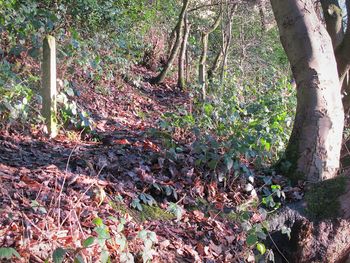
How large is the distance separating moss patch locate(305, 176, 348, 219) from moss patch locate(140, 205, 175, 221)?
127cm

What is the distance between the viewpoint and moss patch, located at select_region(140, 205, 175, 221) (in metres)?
3.51

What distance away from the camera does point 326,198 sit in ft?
13.0

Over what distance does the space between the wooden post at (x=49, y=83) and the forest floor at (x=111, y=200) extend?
24 cm

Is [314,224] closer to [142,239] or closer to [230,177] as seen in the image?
[230,177]

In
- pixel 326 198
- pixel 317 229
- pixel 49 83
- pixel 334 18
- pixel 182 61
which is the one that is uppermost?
pixel 334 18

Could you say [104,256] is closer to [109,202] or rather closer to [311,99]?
[109,202]

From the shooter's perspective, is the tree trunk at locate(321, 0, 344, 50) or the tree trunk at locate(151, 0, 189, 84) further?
the tree trunk at locate(151, 0, 189, 84)

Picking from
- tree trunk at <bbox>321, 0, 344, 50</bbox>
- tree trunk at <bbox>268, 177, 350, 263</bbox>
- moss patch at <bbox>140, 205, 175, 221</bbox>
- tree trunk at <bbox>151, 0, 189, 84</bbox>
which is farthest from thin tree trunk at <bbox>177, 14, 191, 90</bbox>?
moss patch at <bbox>140, 205, 175, 221</bbox>

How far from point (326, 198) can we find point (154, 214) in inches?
61.6

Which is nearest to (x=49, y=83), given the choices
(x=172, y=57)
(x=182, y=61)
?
(x=182, y=61)

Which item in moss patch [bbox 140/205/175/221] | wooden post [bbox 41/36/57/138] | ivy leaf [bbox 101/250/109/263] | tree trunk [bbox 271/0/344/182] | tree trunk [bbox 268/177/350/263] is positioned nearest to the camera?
ivy leaf [bbox 101/250/109/263]

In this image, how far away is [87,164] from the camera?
12.9ft

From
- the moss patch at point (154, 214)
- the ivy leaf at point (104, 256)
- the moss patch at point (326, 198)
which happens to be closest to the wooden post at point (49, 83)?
the moss patch at point (154, 214)

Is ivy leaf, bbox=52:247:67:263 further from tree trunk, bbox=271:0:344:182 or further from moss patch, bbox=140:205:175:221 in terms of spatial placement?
tree trunk, bbox=271:0:344:182
